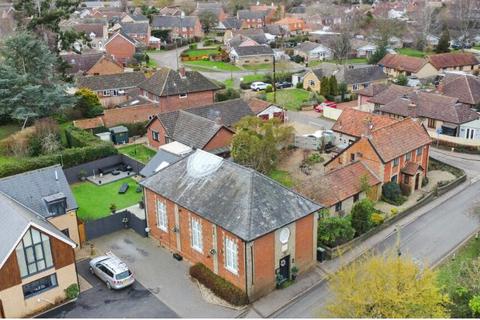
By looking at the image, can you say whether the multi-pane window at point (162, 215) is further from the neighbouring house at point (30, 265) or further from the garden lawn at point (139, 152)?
the garden lawn at point (139, 152)

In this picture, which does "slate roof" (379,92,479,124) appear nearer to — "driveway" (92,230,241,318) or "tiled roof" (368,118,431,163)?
"tiled roof" (368,118,431,163)

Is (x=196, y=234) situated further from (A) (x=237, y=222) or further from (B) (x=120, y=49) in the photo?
(B) (x=120, y=49)

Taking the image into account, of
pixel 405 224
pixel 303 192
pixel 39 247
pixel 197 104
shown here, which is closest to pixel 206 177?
pixel 303 192

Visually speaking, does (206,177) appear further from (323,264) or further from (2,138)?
(2,138)

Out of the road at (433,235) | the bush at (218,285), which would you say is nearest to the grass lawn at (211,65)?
the road at (433,235)

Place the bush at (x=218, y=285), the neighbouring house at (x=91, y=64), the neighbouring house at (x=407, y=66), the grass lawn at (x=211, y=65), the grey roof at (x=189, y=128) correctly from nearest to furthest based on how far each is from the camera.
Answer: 1. the bush at (x=218, y=285)
2. the grey roof at (x=189, y=128)
3. the neighbouring house at (x=407, y=66)
4. the neighbouring house at (x=91, y=64)
5. the grass lawn at (x=211, y=65)

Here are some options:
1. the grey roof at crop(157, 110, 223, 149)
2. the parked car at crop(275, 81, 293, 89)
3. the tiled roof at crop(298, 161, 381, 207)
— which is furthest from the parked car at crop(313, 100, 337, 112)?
the tiled roof at crop(298, 161, 381, 207)
